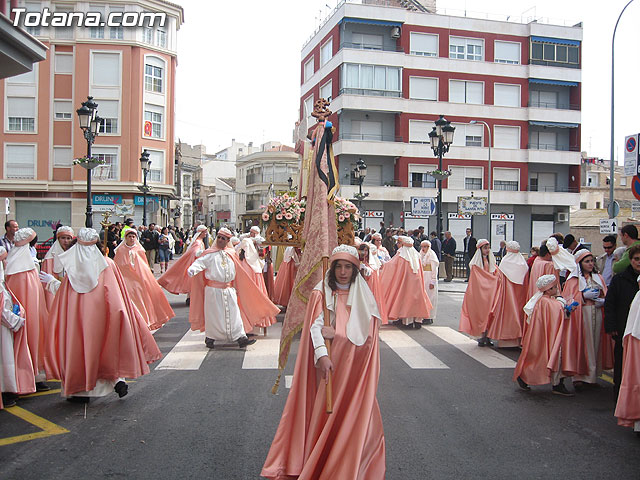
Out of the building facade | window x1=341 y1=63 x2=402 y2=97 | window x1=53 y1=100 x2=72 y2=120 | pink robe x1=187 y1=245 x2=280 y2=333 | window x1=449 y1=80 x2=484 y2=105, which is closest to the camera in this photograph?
pink robe x1=187 y1=245 x2=280 y2=333

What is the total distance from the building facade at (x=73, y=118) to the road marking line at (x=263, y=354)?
96.6 feet

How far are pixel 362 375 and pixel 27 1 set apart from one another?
137 ft

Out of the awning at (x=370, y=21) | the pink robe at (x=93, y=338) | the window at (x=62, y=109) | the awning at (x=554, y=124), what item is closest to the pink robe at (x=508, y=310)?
the pink robe at (x=93, y=338)

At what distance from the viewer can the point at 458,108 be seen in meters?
42.5

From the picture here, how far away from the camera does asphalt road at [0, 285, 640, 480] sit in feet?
16.0

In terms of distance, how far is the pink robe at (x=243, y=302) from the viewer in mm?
10422

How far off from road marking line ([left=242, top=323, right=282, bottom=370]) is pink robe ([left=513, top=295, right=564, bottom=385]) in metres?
3.44

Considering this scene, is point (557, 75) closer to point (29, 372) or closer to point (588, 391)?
point (588, 391)

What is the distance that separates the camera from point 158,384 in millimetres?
7500

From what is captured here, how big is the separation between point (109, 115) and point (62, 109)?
128 inches

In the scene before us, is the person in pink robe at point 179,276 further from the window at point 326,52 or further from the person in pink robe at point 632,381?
the window at point 326,52

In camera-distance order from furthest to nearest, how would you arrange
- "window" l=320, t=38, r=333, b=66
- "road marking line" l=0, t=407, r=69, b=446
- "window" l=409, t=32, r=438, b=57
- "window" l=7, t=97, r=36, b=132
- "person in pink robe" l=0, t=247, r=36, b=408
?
"window" l=320, t=38, r=333, b=66
"window" l=409, t=32, r=438, b=57
"window" l=7, t=97, r=36, b=132
"person in pink robe" l=0, t=247, r=36, b=408
"road marking line" l=0, t=407, r=69, b=446

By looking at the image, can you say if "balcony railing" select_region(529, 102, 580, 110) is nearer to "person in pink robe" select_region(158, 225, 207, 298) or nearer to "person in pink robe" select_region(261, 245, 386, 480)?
"person in pink robe" select_region(158, 225, 207, 298)

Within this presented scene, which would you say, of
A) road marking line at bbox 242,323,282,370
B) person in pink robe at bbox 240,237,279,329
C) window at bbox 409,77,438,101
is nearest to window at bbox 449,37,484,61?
window at bbox 409,77,438,101
